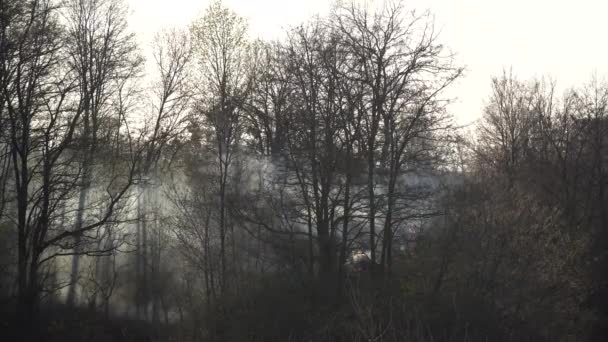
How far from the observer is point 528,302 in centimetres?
1777

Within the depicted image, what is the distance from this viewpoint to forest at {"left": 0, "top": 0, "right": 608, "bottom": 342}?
15.7m

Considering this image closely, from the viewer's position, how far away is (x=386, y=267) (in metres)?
18.9

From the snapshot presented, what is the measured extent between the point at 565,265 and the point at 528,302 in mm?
2743

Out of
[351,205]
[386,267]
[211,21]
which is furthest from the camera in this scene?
[211,21]

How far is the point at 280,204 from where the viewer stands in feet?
57.2

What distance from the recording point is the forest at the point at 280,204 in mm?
15680

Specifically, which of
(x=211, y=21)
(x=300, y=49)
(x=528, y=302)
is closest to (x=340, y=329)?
(x=528, y=302)

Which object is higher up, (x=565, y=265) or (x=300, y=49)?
(x=300, y=49)

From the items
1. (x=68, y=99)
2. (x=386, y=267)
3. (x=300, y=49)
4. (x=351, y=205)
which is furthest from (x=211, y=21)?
(x=386, y=267)

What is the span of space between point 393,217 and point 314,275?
331 cm

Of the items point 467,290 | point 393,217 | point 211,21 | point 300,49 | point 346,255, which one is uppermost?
point 211,21

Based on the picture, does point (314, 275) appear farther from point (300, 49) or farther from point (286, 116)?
point (300, 49)

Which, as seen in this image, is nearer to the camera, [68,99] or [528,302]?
[68,99]

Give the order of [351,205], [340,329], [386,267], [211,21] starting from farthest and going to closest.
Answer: [211,21]
[386,267]
[351,205]
[340,329]
